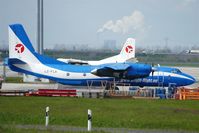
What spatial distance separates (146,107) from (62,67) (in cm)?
2060

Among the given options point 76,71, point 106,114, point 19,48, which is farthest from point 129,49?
point 106,114

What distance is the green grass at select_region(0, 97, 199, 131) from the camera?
23.7 meters

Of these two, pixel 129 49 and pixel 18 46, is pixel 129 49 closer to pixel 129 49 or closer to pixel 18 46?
pixel 129 49

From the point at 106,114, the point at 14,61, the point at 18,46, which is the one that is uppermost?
the point at 18,46

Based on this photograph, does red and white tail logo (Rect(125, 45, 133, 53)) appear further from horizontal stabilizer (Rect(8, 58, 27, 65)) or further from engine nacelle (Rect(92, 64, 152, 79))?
horizontal stabilizer (Rect(8, 58, 27, 65))

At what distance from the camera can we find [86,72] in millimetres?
50562

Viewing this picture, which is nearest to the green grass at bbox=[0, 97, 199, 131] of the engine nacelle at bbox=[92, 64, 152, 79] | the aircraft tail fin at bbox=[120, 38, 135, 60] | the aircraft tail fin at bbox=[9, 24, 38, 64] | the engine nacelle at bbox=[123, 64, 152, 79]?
the engine nacelle at bbox=[92, 64, 152, 79]

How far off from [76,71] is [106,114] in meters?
23.3

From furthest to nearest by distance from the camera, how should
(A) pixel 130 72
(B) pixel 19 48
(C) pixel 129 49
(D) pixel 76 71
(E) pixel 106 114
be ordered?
1. (C) pixel 129 49
2. (B) pixel 19 48
3. (D) pixel 76 71
4. (A) pixel 130 72
5. (E) pixel 106 114

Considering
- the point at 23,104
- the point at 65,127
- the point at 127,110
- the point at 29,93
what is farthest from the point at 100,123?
the point at 29,93

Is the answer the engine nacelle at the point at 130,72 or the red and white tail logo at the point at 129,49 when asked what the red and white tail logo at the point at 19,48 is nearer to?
the engine nacelle at the point at 130,72

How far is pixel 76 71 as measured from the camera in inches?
1989

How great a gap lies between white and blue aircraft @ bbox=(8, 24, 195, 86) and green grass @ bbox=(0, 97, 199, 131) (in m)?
14.7

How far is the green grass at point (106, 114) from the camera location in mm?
23656
